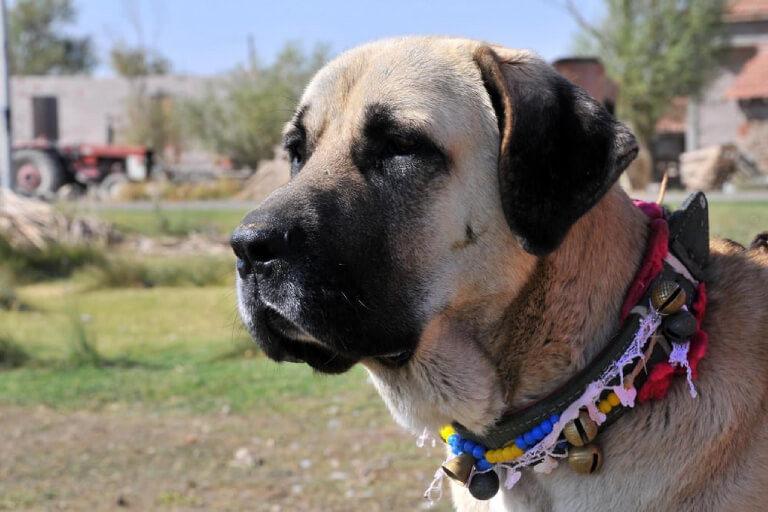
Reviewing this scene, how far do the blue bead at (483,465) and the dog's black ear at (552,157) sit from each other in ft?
2.13

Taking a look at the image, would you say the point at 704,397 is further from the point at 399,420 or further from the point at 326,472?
the point at 326,472

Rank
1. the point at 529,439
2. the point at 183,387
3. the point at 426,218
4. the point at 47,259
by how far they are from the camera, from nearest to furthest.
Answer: the point at 529,439, the point at 426,218, the point at 183,387, the point at 47,259

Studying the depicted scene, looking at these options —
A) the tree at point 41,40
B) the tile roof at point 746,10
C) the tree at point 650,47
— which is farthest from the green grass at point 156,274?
the tree at point 41,40

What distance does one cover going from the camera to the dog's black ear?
7.82 feet

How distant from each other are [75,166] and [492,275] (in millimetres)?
27371

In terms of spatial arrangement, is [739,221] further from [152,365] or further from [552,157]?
[552,157]

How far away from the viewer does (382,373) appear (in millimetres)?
2705

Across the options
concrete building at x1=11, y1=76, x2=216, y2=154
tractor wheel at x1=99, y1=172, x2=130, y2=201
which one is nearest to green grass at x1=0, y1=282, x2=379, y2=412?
tractor wheel at x1=99, y1=172, x2=130, y2=201

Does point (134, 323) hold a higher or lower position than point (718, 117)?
higher

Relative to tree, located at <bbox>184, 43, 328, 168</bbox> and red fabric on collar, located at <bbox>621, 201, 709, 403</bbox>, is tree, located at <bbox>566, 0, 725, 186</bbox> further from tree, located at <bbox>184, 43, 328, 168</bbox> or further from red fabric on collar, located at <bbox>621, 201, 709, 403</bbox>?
red fabric on collar, located at <bbox>621, 201, 709, 403</bbox>

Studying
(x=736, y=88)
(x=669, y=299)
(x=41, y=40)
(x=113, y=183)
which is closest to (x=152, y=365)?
(x=669, y=299)

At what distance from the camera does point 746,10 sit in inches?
1431

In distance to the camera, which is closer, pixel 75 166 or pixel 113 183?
pixel 113 183

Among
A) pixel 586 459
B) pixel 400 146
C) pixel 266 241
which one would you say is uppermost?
pixel 400 146
